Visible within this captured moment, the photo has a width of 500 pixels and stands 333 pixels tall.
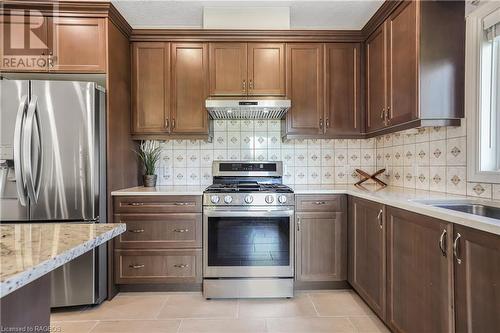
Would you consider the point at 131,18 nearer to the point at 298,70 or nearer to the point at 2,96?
the point at 2,96

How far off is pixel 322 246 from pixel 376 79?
5.07 ft

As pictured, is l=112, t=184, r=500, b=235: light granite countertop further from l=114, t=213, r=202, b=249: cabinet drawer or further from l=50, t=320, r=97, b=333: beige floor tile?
l=50, t=320, r=97, b=333: beige floor tile

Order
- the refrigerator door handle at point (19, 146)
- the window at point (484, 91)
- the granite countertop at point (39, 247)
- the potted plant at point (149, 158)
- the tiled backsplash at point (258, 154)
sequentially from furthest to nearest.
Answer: the tiled backsplash at point (258, 154) → the potted plant at point (149, 158) → the refrigerator door handle at point (19, 146) → the window at point (484, 91) → the granite countertop at point (39, 247)

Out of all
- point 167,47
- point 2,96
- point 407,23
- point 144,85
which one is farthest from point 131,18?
point 407,23

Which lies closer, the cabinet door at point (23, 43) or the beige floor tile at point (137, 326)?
the beige floor tile at point (137, 326)

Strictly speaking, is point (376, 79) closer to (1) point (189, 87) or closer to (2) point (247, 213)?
(2) point (247, 213)

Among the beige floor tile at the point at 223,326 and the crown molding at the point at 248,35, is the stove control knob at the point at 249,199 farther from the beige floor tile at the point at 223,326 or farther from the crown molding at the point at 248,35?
the crown molding at the point at 248,35

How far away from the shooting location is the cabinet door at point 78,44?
7.70ft

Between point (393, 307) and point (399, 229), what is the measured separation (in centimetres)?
51

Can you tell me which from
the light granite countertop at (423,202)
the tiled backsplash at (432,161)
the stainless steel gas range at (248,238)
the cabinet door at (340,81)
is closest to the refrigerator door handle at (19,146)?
the light granite countertop at (423,202)

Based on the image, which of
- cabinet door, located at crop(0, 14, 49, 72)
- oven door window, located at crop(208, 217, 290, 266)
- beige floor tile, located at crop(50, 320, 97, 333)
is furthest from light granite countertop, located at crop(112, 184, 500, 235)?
cabinet door, located at crop(0, 14, 49, 72)

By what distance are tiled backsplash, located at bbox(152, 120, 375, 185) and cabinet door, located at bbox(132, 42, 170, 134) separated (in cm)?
33

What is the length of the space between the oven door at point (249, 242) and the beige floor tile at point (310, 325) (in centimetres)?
40

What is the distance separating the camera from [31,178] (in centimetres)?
208
